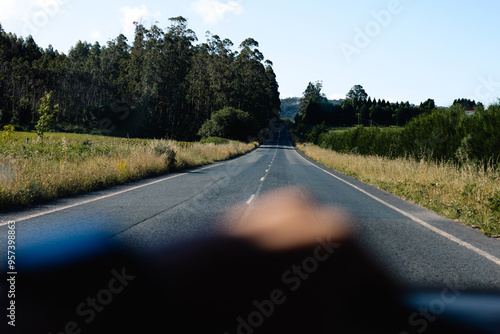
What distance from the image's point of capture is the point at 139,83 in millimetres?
75125

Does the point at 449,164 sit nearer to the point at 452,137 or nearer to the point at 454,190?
the point at 452,137

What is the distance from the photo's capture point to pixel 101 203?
877 cm

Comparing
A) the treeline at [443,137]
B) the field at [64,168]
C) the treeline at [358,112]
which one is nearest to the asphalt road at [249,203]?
the field at [64,168]

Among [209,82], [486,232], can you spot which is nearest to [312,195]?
[486,232]

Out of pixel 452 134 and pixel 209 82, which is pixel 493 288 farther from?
pixel 209 82

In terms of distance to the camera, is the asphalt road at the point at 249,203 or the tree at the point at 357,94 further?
the tree at the point at 357,94

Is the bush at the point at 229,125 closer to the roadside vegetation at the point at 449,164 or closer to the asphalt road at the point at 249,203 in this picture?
the roadside vegetation at the point at 449,164

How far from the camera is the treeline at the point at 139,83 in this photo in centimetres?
7125

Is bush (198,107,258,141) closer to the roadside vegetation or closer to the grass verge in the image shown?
the roadside vegetation

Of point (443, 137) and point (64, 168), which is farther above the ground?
point (443, 137)

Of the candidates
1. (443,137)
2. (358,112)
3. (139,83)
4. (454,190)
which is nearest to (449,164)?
(443,137)

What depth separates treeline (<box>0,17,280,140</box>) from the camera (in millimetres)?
71250

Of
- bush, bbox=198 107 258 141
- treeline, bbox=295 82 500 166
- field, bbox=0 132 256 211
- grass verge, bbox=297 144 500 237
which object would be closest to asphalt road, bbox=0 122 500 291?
grass verge, bbox=297 144 500 237

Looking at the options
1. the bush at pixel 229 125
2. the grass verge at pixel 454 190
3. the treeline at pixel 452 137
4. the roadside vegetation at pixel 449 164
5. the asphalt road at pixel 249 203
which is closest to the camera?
the asphalt road at pixel 249 203
